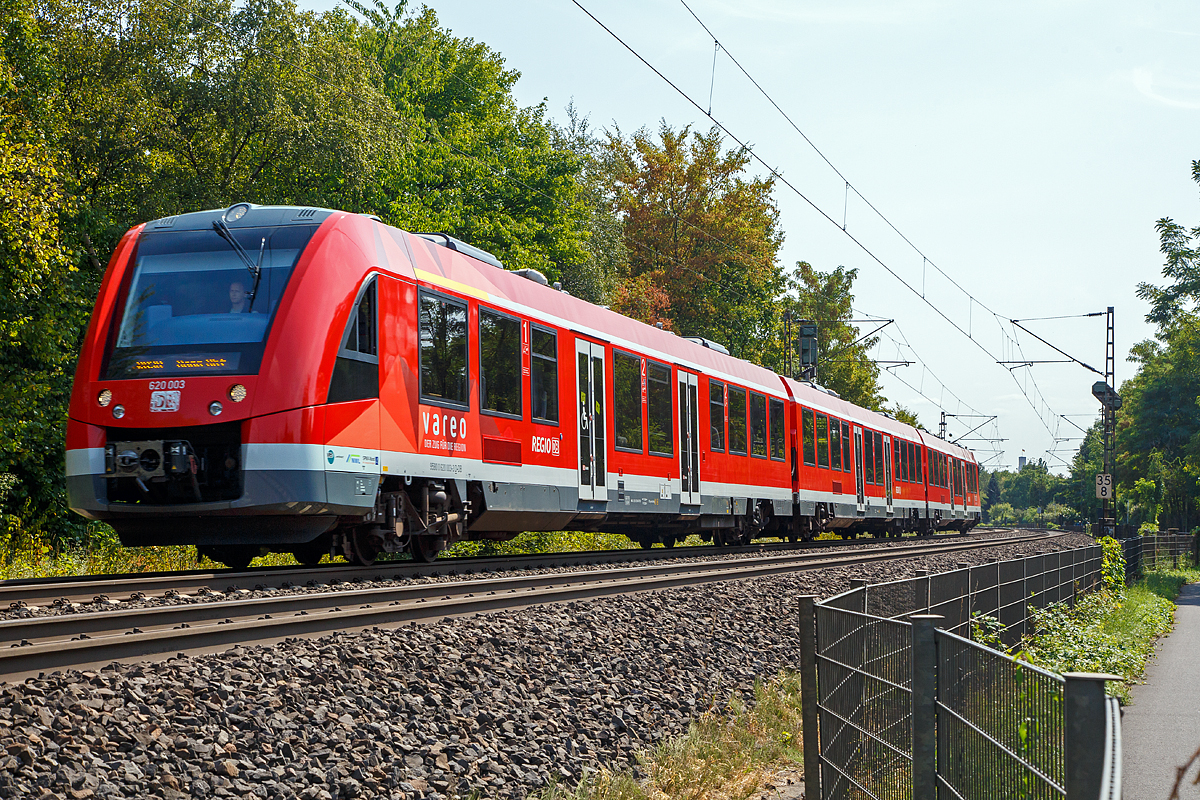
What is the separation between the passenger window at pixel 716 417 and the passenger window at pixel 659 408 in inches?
68.5

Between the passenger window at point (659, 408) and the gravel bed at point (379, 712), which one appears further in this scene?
the passenger window at point (659, 408)

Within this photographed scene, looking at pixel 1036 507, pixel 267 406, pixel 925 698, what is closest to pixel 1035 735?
pixel 925 698

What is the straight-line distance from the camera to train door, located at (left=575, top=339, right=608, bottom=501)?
15.8 m

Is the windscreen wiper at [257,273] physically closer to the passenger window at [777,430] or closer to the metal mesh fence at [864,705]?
the metal mesh fence at [864,705]

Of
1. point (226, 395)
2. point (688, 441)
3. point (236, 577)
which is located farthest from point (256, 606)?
point (688, 441)

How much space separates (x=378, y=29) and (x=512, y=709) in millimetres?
39454

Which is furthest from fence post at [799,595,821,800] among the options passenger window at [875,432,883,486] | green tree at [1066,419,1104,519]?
green tree at [1066,419,1104,519]

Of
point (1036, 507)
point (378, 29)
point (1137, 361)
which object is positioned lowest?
point (1036, 507)

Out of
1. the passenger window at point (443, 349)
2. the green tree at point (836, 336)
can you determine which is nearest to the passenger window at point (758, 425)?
the passenger window at point (443, 349)

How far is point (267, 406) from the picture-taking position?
407 inches

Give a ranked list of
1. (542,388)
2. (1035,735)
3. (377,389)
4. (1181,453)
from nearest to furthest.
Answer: (1035,735) < (377,389) < (542,388) < (1181,453)

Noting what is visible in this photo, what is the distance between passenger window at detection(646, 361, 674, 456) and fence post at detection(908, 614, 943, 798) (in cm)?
1353

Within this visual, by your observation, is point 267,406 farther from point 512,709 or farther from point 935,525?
point 935,525

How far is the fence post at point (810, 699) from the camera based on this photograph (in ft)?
21.5
